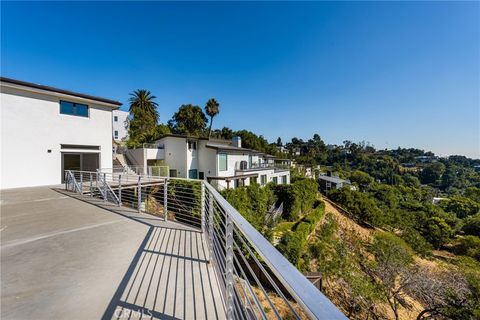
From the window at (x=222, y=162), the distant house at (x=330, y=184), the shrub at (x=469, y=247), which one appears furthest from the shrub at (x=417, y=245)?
the distant house at (x=330, y=184)

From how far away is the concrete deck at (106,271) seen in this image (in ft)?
6.75

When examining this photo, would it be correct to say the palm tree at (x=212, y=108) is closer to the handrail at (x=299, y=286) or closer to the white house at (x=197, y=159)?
the white house at (x=197, y=159)

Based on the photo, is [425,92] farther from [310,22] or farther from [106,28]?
[106,28]

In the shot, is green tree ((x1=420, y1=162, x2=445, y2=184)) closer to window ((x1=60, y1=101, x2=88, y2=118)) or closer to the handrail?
window ((x1=60, y1=101, x2=88, y2=118))

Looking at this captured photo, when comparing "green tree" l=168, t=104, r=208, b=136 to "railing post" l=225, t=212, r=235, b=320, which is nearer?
"railing post" l=225, t=212, r=235, b=320

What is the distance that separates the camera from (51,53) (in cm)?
1347

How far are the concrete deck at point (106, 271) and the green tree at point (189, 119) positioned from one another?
106 ft

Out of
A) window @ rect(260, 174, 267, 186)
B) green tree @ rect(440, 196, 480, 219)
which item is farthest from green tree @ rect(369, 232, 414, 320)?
green tree @ rect(440, 196, 480, 219)

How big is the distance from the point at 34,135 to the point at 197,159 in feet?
35.9

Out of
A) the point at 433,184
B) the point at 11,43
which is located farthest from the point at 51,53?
the point at 433,184

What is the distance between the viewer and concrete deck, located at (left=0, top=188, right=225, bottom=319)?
206cm

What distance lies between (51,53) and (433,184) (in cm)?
9810

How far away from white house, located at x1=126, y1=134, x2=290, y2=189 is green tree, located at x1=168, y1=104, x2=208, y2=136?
1574 centimetres

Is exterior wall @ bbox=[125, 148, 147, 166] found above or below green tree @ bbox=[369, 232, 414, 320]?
above
